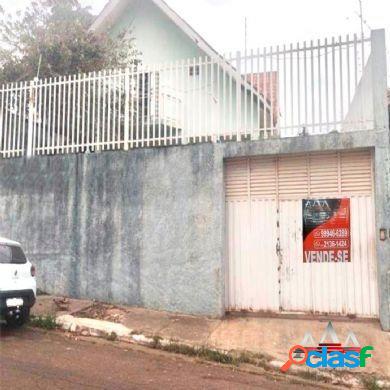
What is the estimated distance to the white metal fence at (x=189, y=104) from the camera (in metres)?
6.95

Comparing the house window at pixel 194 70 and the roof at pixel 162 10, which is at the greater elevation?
the roof at pixel 162 10

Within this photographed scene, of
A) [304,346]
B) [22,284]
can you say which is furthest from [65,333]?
[304,346]

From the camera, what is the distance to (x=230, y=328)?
667 centimetres

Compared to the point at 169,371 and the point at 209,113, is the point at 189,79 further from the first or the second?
the point at 169,371

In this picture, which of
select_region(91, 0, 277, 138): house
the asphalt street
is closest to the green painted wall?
select_region(91, 0, 277, 138): house

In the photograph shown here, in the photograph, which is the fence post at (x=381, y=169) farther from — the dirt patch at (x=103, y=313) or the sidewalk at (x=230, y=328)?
the dirt patch at (x=103, y=313)

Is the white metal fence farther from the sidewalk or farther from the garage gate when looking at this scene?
the sidewalk

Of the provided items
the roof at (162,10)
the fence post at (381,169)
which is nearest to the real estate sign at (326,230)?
the fence post at (381,169)

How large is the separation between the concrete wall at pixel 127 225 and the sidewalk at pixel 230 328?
1.10 ft

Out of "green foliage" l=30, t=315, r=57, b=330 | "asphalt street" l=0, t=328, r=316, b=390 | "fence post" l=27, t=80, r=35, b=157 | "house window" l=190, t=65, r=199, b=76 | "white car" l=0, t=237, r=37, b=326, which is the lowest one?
"asphalt street" l=0, t=328, r=316, b=390

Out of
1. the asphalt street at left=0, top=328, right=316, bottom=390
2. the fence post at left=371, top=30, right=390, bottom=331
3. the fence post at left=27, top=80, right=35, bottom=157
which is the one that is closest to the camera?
the asphalt street at left=0, top=328, right=316, bottom=390

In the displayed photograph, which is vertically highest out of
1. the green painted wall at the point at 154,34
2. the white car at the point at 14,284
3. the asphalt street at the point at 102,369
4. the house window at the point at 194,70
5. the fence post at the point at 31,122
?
the green painted wall at the point at 154,34

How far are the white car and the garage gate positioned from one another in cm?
310

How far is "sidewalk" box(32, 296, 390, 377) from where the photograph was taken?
5.96 m
